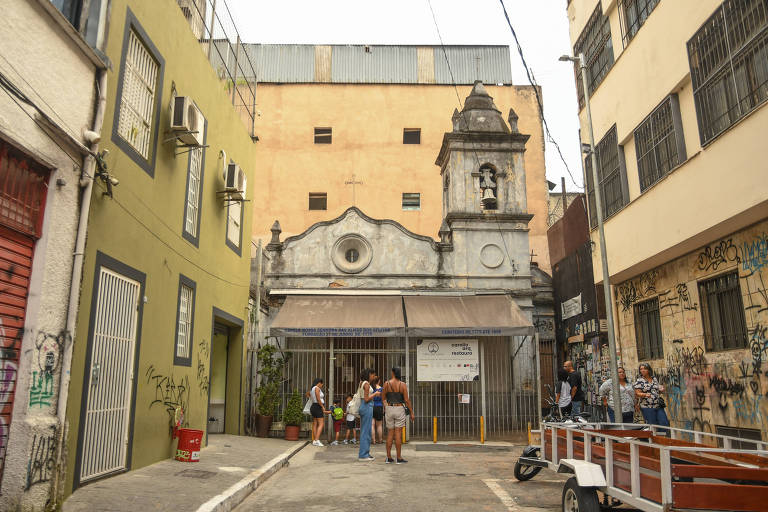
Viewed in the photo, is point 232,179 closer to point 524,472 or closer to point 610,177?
point 524,472

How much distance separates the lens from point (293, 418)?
15172 mm

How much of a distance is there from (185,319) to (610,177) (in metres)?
10.4

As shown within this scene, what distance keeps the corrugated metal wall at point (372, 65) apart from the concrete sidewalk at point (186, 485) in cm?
2143

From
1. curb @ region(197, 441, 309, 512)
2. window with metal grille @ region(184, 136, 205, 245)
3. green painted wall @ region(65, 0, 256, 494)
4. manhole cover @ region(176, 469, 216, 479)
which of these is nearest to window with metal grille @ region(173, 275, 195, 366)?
green painted wall @ region(65, 0, 256, 494)

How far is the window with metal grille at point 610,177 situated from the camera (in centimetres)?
1419

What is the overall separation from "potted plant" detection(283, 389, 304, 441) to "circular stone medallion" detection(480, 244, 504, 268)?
7.15 meters

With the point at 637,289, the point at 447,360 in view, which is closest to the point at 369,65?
the point at 447,360

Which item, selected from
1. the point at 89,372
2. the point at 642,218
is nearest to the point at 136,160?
the point at 89,372

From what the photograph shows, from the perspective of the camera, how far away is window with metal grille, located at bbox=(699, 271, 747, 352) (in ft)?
33.6

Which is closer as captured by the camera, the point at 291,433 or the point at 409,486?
the point at 409,486

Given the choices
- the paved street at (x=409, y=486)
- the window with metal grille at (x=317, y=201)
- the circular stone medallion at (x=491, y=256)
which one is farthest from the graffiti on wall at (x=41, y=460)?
the window with metal grille at (x=317, y=201)

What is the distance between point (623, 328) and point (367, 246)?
7.68 m

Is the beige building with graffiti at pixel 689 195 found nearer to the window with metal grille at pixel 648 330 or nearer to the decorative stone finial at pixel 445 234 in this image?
the window with metal grille at pixel 648 330

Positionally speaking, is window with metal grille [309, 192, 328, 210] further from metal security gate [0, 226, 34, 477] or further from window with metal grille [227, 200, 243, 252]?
metal security gate [0, 226, 34, 477]
